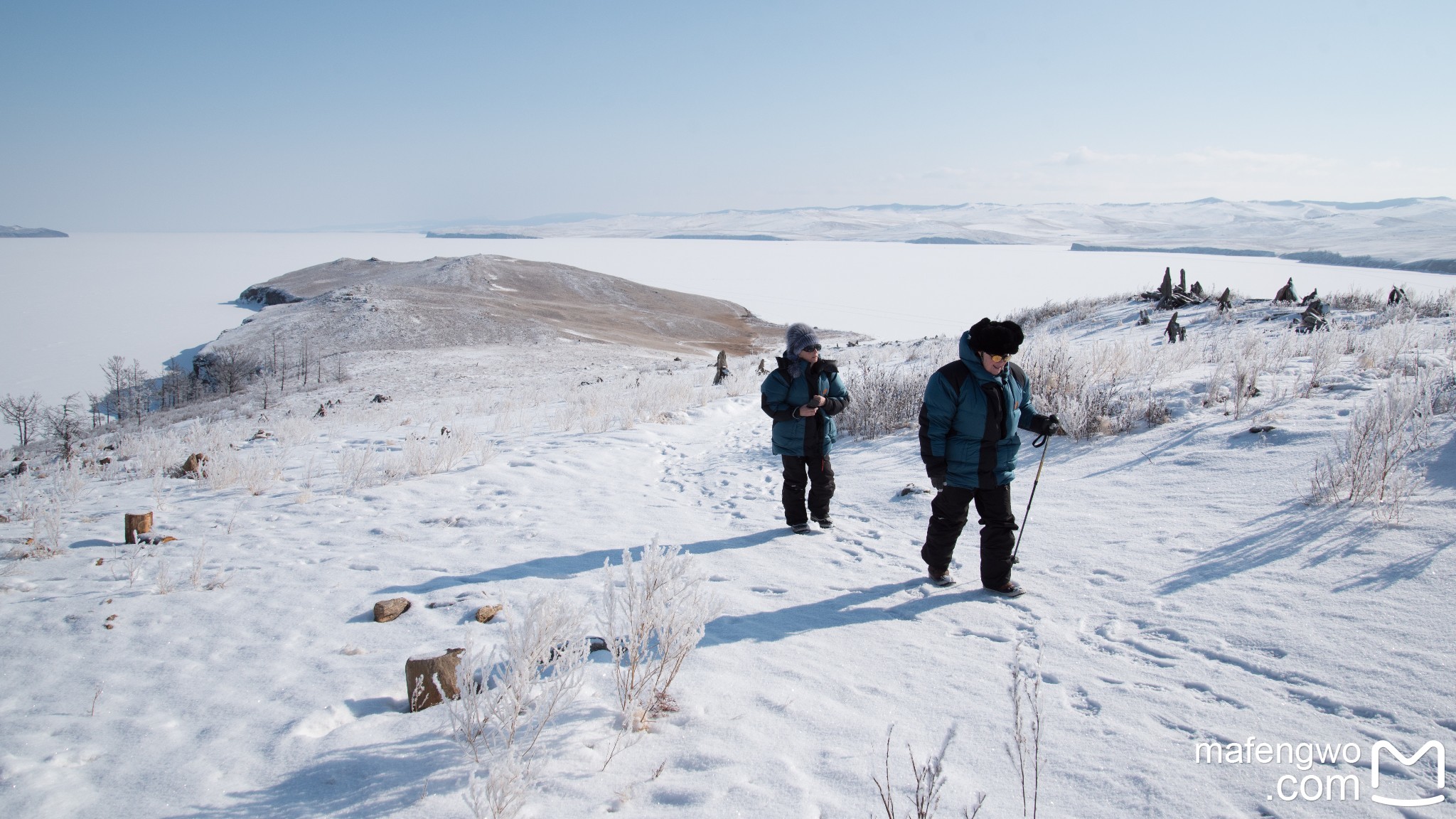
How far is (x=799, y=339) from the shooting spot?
4.86 m

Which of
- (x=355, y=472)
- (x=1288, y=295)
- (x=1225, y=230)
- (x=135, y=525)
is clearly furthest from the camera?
(x=1225, y=230)

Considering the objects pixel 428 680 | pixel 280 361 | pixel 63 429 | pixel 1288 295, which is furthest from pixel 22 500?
pixel 280 361

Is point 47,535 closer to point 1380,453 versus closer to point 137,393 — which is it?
point 1380,453

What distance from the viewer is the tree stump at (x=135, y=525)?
15.1 ft

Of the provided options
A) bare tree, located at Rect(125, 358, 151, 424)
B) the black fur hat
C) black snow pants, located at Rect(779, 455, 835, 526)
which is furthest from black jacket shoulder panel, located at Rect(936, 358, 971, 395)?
bare tree, located at Rect(125, 358, 151, 424)

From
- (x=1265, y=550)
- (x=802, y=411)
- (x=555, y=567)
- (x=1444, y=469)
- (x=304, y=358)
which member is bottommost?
(x=304, y=358)

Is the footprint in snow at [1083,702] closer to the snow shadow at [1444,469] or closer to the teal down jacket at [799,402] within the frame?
the teal down jacket at [799,402]

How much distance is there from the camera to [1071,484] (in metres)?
5.43

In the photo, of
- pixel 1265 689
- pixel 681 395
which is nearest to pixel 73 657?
pixel 1265 689

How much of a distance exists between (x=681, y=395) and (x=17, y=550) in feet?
27.1

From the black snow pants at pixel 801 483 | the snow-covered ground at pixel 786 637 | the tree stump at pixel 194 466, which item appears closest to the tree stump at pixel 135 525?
the snow-covered ground at pixel 786 637

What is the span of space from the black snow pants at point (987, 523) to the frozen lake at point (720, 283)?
22569mm

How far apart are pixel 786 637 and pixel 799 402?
6.21 feet

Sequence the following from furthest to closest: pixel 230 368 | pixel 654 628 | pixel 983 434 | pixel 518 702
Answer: pixel 230 368
pixel 983 434
pixel 654 628
pixel 518 702
